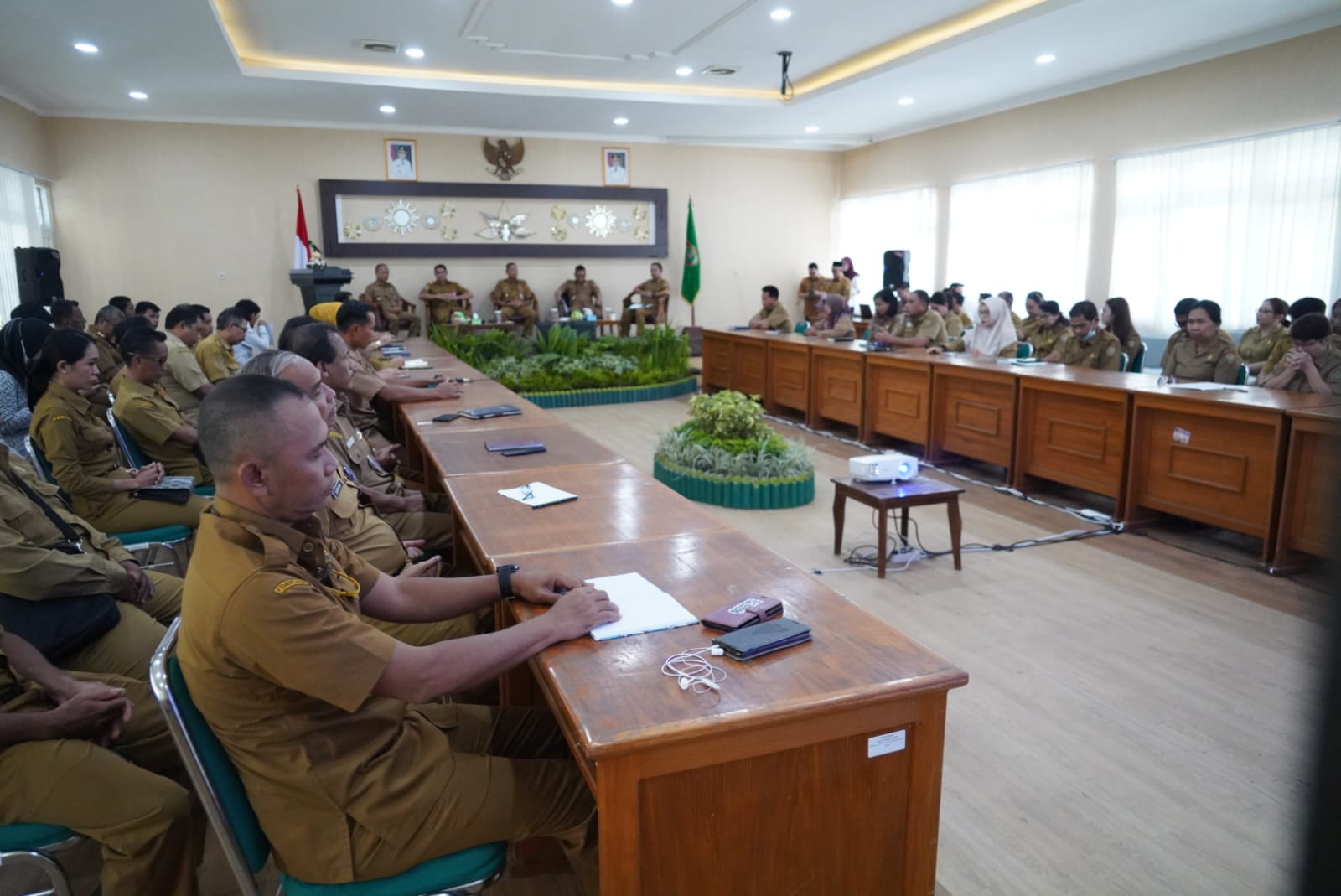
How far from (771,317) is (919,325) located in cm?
241

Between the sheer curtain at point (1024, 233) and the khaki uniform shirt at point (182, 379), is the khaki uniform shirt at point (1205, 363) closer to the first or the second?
the sheer curtain at point (1024, 233)

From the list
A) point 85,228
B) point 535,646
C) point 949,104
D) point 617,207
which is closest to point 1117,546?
point 535,646

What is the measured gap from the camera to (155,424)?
356 centimetres

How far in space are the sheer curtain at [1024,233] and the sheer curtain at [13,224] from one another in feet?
A: 33.4

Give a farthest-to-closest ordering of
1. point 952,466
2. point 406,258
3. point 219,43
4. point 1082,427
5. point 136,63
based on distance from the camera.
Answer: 1. point 406,258
2. point 136,63
3. point 219,43
4. point 952,466
5. point 1082,427

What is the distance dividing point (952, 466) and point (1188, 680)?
333cm

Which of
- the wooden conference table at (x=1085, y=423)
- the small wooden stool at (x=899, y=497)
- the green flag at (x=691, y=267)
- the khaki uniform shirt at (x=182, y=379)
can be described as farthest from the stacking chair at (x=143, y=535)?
the green flag at (x=691, y=267)

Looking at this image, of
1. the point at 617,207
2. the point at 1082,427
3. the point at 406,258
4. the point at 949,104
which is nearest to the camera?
the point at 1082,427

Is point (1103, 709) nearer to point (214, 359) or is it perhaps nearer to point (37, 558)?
point (37, 558)

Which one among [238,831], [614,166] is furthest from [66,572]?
[614,166]

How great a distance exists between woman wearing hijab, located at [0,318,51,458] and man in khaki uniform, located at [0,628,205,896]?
6.52 feet

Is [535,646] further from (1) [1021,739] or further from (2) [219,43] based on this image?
(2) [219,43]

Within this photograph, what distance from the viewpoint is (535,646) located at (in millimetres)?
1548

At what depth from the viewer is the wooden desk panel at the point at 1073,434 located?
185 inches
